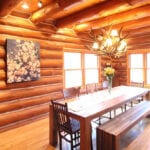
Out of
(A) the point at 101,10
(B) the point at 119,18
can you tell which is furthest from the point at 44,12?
(B) the point at 119,18

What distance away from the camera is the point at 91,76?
633 centimetres

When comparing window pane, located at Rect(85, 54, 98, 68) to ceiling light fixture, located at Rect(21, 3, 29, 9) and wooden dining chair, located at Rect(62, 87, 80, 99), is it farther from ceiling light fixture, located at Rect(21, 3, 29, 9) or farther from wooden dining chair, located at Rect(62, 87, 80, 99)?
ceiling light fixture, located at Rect(21, 3, 29, 9)

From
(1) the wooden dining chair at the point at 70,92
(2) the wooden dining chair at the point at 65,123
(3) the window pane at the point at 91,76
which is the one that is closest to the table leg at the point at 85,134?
(2) the wooden dining chair at the point at 65,123

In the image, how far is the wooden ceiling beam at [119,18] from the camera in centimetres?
364

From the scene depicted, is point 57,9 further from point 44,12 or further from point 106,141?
point 106,141

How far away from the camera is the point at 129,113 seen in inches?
137

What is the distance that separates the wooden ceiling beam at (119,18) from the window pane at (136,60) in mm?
2648

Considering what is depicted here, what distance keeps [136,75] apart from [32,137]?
4.89 m

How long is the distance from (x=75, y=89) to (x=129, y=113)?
1428 mm

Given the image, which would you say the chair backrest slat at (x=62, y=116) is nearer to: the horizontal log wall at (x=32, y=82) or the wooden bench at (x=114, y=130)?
the wooden bench at (x=114, y=130)

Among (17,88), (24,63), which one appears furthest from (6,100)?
(24,63)

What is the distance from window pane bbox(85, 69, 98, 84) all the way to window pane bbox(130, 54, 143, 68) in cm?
159

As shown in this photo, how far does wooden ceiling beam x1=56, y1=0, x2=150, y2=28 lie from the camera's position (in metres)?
3.15

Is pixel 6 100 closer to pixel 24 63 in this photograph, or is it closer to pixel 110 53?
pixel 24 63
